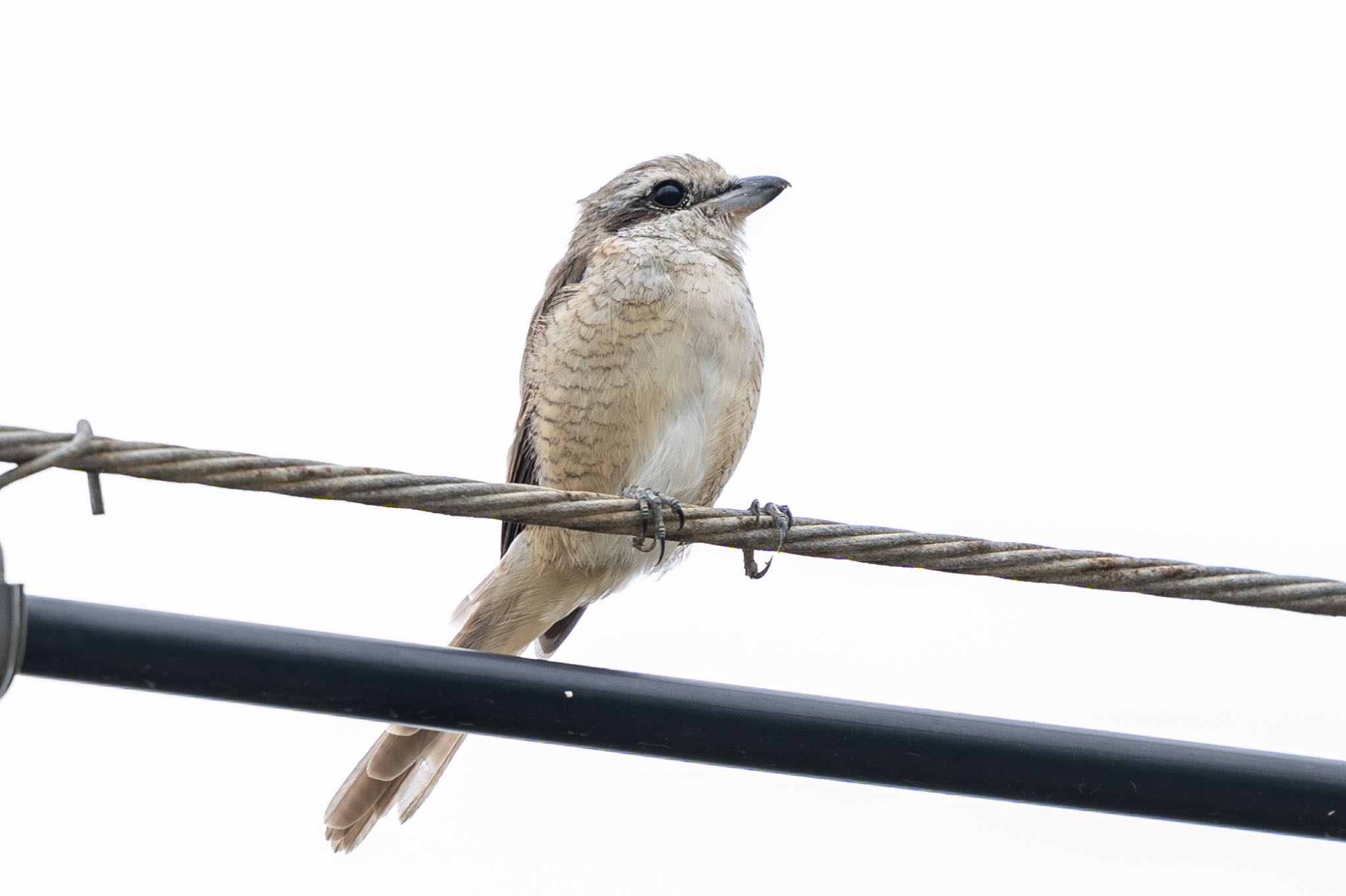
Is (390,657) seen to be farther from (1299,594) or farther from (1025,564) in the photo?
(1299,594)

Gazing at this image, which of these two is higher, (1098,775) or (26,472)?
(26,472)

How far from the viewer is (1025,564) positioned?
8.96 feet

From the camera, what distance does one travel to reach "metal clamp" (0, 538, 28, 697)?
219 centimetres

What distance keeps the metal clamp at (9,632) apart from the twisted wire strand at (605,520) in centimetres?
25

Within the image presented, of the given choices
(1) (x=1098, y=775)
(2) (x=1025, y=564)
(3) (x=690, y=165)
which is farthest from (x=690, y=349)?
(1) (x=1098, y=775)

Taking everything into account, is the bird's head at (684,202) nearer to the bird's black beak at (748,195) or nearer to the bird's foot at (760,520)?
the bird's black beak at (748,195)

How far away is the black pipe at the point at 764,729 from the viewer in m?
2.42

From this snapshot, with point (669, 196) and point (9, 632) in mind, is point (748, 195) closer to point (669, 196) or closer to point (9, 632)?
point (669, 196)

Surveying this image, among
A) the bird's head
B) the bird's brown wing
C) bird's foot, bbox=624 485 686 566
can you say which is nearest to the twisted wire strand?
bird's foot, bbox=624 485 686 566

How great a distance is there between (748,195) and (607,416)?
4.51ft

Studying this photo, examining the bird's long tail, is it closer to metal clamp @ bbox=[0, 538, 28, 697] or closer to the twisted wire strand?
the twisted wire strand

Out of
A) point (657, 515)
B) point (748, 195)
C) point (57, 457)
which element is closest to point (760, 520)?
point (657, 515)

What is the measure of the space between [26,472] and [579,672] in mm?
1015

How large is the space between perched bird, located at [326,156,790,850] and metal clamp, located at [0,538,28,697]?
2.14 metres
